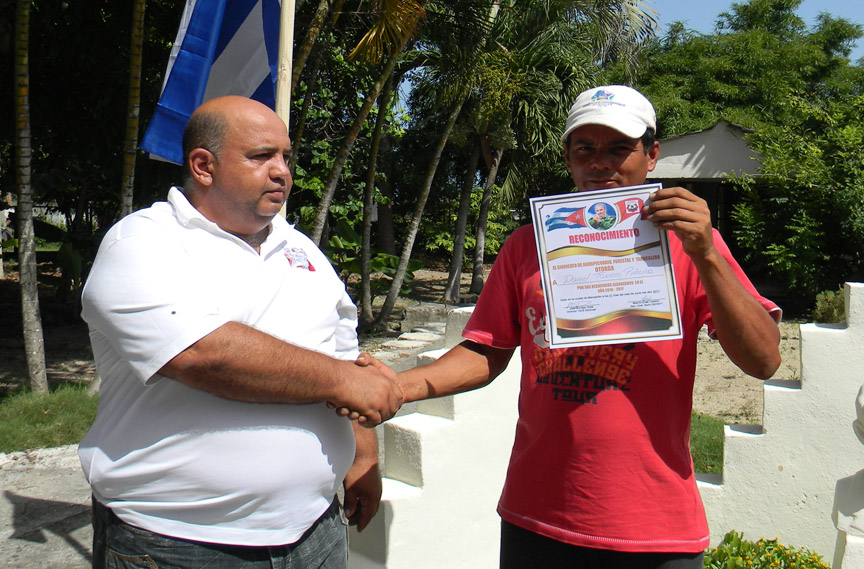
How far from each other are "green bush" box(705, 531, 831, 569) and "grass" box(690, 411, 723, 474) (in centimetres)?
131

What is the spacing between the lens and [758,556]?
3.30 meters

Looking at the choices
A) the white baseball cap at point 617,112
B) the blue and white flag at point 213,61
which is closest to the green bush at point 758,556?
the white baseball cap at point 617,112

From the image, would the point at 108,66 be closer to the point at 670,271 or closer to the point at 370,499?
the point at 370,499

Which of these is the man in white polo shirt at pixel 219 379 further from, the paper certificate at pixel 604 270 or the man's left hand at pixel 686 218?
the man's left hand at pixel 686 218

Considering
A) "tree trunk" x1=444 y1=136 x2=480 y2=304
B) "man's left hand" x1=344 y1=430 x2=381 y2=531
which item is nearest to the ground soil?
"tree trunk" x1=444 y1=136 x2=480 y2=304

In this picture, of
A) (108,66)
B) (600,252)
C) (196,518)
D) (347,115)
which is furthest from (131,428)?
(347,115)

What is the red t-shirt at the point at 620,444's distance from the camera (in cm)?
180

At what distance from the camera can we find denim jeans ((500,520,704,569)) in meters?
1.80

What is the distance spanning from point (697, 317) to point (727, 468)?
1932 mm

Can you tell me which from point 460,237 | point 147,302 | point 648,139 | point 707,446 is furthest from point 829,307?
point 147,302

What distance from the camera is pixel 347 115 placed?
13820mm

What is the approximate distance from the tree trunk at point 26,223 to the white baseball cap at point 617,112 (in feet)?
17.6

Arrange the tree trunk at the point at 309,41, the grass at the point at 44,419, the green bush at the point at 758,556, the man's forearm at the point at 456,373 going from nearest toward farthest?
the man's forearm at the point at 456,373 → the green bush at the point at 758,556 → the grass at the point at 44,419 → the tree trunk at the point at 309,41

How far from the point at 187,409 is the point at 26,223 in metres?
5.11
